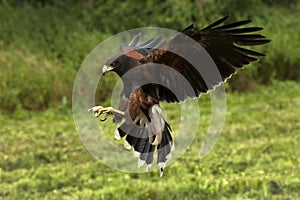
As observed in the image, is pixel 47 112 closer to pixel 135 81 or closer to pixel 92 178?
pixel 92 178

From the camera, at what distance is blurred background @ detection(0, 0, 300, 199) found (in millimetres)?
6820

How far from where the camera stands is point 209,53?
17.3 ft

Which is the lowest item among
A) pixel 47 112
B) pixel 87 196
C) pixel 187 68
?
pixel 87 196

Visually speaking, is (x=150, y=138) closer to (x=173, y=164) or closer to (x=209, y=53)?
(x=209, y=53)

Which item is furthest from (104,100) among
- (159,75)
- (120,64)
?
(120,64)

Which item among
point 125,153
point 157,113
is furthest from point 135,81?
point 125,153

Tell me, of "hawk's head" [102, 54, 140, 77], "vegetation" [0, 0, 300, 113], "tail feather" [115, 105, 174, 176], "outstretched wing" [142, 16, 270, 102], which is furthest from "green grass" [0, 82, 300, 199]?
"hawk's head" [102, 54, 140, 77]

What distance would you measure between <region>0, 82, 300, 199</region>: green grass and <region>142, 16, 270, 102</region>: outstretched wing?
1.50 metres

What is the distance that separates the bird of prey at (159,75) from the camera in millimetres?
4824

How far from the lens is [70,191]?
22.4 ft

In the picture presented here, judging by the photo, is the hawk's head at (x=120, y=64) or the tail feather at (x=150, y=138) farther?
the tail feather at (x=150, y=138)

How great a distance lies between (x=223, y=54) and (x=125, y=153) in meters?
3.04

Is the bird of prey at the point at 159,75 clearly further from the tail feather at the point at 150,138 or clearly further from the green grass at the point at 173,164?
the green grass at the point at 173,164

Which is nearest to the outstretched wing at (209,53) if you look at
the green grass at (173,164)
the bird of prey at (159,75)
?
the bird of prey at (159,75)
